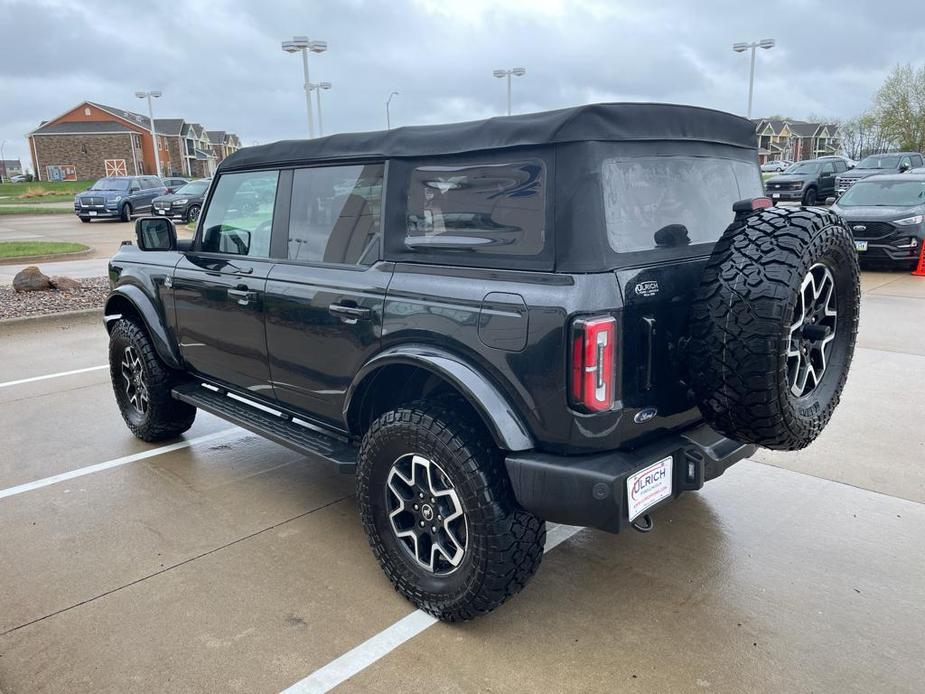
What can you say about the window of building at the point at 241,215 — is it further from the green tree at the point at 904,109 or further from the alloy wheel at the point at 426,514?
the green tree at the point at 904,109

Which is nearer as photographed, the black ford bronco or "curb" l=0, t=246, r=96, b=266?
the black ford bronco

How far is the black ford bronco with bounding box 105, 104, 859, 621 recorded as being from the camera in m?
2.42

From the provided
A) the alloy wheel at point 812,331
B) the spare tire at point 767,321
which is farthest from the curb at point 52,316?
the alloy wheel at point 812,331

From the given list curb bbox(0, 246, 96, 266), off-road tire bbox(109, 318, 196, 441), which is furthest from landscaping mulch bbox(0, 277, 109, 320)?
off-road tire bbox(109, 318, 196, 441)

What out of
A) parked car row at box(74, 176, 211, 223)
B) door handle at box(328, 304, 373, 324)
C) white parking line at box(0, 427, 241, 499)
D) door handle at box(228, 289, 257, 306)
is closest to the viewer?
door handle at box(328, 304, 373, 324)

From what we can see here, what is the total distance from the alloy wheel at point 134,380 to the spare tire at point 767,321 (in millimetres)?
3712

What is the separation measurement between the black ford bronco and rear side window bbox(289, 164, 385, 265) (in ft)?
0.05

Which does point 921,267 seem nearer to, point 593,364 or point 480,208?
point 480,208

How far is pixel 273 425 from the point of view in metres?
3.74

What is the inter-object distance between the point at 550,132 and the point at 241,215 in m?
2.18

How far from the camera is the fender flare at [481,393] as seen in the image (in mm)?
2510

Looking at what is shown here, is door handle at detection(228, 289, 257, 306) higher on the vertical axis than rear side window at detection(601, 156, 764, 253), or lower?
lower

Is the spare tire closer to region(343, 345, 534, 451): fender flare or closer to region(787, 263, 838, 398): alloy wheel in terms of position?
region(787, 263, 838, 398): alloy wheel

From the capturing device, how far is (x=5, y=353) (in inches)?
304
